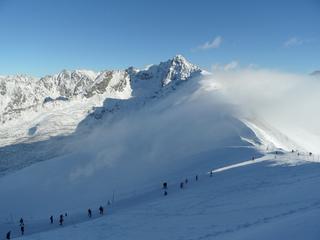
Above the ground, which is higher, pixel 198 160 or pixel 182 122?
pixel 182 122

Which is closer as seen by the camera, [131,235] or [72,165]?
[131,235]

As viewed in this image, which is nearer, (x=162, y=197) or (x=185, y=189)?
(x=162, y=197)

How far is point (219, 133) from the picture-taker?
120188 millimetres

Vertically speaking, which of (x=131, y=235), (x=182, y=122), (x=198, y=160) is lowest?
(x=131, y=235)

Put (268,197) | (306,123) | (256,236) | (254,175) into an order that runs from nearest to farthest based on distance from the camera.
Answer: (256,236) < (268,197) < (254,175) < (306,123)

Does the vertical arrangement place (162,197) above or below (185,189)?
below

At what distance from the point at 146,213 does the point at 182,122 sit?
Answer: 407 feet

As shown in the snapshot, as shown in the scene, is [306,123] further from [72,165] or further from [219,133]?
[72,165]

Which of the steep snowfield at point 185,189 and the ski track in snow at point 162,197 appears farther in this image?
the steep snowfield at point 185,189

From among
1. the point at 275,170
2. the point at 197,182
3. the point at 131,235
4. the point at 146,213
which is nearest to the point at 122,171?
the point at 197,182

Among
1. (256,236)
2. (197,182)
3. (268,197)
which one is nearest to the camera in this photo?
(256,236)

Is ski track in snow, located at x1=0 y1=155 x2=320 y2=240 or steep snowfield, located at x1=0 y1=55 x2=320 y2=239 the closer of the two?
ski track in snow, located at x1=0 y1=155 x2=320 y2=240

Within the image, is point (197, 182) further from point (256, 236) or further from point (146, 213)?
point (256, 236)

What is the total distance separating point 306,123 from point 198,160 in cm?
11369
